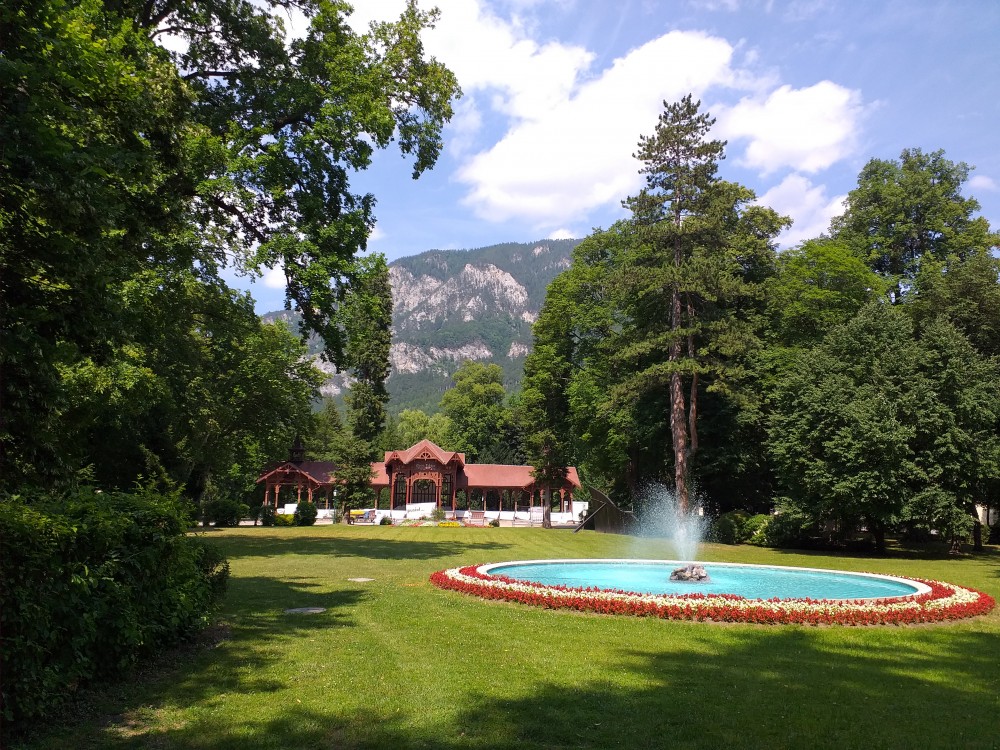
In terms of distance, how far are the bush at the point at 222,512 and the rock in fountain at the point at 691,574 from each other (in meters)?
32.6

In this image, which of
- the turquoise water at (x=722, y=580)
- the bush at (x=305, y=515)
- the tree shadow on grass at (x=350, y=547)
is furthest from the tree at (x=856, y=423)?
the bush at (x=305, y=515)

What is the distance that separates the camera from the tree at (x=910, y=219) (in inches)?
1620

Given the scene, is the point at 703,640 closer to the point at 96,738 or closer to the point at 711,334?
the point at 96,738

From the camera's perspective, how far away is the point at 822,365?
29594 millimetres

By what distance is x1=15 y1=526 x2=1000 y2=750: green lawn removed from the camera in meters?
Result: 5.52

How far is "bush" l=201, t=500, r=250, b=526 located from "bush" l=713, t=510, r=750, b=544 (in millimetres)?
28813

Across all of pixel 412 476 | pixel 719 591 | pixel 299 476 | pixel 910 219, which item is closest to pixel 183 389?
pixel 719 591

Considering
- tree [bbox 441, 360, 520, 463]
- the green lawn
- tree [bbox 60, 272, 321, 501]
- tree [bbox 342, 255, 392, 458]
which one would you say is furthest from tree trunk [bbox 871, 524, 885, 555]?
tree [bbox 441, 360, 520, 463]

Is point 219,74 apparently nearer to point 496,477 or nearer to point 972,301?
point 972,301

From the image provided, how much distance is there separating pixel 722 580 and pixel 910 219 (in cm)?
3516

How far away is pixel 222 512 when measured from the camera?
41.9m

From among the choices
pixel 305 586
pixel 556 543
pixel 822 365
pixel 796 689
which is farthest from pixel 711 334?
pixel 796 689

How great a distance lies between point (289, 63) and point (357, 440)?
117 ft

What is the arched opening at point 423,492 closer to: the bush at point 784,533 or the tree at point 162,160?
the bush at point 784,533
